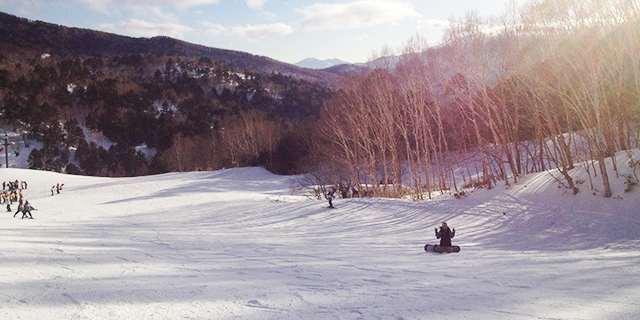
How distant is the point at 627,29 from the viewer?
38.9ft

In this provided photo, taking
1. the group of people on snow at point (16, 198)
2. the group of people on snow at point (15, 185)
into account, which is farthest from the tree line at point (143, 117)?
the group of people on snow at point (16, 198)

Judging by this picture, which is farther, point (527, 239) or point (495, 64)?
point (495, 64)

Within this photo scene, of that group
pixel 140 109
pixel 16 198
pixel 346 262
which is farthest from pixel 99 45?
pixel 346 262

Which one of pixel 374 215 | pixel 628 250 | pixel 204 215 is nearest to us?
pixel 628 250

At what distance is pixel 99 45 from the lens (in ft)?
451

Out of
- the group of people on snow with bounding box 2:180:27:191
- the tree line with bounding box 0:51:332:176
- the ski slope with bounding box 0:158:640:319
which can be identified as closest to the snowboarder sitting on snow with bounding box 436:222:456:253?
the ski slope with bounding box 0:158:640:319

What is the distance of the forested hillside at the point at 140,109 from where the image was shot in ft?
189

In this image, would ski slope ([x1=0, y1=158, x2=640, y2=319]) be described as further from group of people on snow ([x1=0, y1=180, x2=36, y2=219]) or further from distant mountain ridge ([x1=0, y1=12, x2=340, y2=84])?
distant mountain ridge ([x1=0, y1=12, x2=340, y2=84])

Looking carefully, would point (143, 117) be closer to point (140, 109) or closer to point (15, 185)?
point (140, 109)

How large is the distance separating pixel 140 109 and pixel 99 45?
263ft

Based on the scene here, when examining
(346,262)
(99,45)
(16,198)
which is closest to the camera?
(346,262)

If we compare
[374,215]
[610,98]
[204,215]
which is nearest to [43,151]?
[204,215]

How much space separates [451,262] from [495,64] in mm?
12405

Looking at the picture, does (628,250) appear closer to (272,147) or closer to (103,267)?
(103,267)
